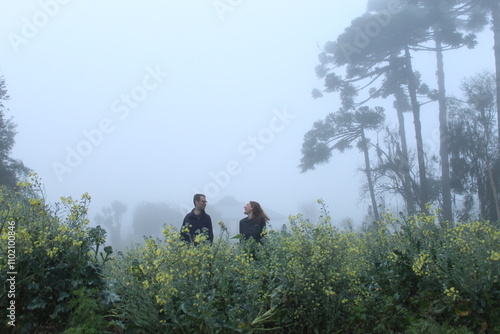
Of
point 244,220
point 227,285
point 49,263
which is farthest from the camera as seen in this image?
point 244,220

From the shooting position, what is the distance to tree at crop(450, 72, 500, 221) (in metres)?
16.0

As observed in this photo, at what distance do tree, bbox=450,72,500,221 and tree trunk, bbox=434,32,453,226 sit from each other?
0.27 metres

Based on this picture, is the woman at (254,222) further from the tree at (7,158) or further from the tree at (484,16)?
the tree at (484,16)

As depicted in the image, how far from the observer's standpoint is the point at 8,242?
9.62 ft

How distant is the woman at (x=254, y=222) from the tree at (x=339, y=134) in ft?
48.9

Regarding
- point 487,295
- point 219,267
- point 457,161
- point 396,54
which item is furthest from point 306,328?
point 396,54

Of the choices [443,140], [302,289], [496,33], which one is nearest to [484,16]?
[496,33]

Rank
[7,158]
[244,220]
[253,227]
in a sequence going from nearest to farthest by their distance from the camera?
[253,227] → [244,220] → [7,158]

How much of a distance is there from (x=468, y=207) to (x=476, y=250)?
15.2 meters

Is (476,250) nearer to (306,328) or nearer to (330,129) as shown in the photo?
(306,328)

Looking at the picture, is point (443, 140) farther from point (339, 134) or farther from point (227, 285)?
point (227, 285)

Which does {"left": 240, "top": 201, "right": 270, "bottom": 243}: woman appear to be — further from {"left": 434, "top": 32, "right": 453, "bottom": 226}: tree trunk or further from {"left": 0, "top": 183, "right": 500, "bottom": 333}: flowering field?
{"left": 434, "top": 32, "right": 453, "bottom": 226}: tree trunk

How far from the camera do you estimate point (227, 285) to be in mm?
2648

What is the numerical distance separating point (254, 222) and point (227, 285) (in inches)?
117
